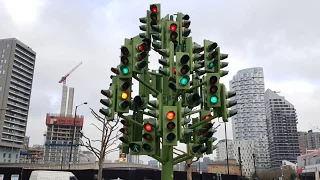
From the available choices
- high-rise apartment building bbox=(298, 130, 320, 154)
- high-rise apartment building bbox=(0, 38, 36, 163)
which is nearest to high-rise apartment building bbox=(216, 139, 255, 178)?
high-rise apartment building bbox=(298, 130, 320, 154)

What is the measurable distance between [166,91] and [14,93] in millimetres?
148813

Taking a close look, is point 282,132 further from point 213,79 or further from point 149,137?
point 149,137

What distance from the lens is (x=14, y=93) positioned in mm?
141750

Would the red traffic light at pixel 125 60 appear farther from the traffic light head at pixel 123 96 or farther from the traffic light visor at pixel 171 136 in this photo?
the traffic light visor at pixel 171 136

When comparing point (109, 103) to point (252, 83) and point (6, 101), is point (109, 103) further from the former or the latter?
point (252, 83)

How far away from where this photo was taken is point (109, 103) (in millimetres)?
7070

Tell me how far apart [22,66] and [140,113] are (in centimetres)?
15648

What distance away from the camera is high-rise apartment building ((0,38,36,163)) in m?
131

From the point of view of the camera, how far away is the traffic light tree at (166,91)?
6.45 metres

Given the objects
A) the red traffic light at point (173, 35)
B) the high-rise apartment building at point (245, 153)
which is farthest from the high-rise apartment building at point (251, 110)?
the red traffic light at point (173, 35)

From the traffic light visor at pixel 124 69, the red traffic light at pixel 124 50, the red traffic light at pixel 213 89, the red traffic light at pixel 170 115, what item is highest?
the red traffic light at pixel 124 50

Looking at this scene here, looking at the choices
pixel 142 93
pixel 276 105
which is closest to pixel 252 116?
pixel 276 105

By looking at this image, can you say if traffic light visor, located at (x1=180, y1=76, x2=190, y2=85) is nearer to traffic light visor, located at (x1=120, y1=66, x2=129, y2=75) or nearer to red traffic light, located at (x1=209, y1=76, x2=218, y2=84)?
red traffic light, located at (x1=209, y1=76, x2=218, y2=84)

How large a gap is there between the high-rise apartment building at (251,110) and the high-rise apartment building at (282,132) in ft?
16.2
